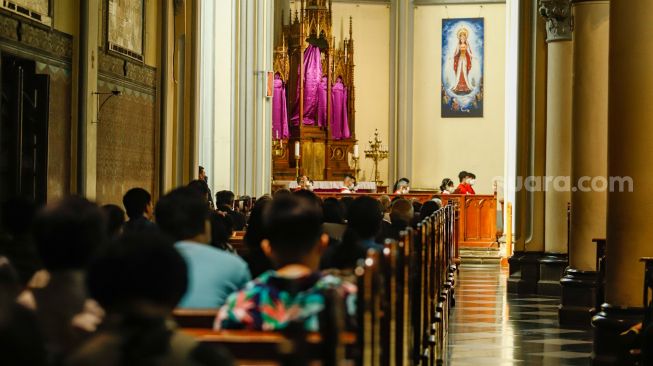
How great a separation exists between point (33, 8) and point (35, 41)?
1.05 ft

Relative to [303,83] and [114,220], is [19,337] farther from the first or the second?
[303,83]

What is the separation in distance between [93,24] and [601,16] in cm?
589

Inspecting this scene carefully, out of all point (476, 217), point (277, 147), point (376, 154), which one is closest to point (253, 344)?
point (476, 217)

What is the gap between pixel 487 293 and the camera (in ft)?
60.2

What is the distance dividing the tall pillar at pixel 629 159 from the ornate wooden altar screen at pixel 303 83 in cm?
2125

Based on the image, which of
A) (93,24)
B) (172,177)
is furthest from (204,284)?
(172,177)

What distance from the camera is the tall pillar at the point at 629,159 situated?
9.28m

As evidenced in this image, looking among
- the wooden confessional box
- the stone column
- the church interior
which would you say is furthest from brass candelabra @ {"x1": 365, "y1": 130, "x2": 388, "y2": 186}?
the wooden confessional box

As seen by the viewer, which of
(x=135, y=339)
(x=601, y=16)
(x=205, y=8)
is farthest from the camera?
(x=205, y=8)

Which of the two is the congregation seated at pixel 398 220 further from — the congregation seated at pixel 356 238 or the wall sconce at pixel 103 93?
the wall sconce at pixel 103 93

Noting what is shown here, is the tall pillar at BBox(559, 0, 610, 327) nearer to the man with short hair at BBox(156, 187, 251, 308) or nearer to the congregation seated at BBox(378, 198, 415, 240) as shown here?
the congregation seated at BBox(378, 198, 415, 240)

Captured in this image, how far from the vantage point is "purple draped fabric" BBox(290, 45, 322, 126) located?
102 feet

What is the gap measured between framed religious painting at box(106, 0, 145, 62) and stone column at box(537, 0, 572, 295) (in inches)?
234

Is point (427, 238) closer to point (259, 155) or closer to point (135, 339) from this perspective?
point (135, 339)
